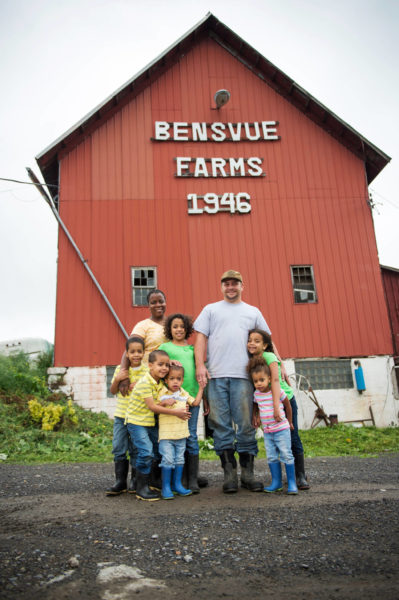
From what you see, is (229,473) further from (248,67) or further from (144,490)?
(248,67)

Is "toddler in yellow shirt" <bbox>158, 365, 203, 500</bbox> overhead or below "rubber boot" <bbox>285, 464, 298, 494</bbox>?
overhead

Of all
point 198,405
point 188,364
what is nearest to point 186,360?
point 188,364

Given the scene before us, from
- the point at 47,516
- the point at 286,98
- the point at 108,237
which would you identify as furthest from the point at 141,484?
the point at 286,98

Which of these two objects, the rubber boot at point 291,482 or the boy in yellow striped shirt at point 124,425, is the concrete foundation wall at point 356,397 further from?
the rubber boot at point 291,482

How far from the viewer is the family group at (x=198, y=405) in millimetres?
4266

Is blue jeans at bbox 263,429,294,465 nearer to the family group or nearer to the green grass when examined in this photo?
the family group

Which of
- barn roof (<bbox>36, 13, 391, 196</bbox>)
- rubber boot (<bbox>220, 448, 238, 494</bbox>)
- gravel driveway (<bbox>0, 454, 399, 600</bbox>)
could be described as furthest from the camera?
barn roof (<bbox>36, 13, 391, 196</bbox>)

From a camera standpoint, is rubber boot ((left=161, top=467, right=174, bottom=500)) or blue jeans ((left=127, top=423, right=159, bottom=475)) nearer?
rubber boot ((left=161, top=467, right=174, bottom=500))

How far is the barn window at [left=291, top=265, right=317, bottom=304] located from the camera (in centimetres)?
1281

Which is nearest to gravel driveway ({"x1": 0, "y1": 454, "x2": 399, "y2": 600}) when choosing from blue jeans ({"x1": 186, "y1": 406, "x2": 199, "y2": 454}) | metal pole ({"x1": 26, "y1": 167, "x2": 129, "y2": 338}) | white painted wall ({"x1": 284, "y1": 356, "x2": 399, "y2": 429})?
blue jeans ({"x1": 186, "y1": 406, "x2": 199, "y2": 454})

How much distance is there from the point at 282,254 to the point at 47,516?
10420mm

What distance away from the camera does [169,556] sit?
262 centimetres

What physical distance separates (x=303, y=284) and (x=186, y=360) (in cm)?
888

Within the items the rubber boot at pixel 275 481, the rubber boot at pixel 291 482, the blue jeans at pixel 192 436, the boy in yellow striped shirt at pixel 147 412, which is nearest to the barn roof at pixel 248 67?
the boy in yellow striped shirt at pixel 147 412
